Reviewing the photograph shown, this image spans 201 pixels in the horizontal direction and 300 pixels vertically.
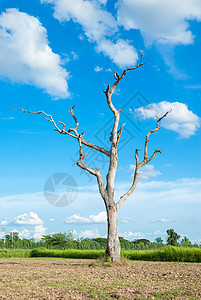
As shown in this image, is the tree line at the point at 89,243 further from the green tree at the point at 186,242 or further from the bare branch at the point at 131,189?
the bare branch at the point at 131,189

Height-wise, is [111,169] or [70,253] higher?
[111,169]

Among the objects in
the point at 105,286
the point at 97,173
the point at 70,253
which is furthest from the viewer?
the point at 70,253

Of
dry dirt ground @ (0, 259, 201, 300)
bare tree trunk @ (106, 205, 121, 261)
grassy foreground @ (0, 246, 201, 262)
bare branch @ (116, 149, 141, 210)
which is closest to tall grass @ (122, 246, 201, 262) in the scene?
grassy foreground @ (0, 246, 201, 262)

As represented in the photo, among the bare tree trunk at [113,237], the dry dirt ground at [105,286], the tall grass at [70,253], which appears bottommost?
the tall grass at [70,253]

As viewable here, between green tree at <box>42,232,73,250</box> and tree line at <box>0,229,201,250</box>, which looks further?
green tree at <box>42,232,73,250</box>

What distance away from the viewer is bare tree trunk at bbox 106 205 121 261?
9.54 m

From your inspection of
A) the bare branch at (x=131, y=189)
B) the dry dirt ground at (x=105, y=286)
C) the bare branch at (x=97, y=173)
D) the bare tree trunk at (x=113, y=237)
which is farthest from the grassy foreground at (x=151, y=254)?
the dry dirt ground at (x=105, y=286)

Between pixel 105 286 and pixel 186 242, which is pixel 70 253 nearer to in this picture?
pixel 186 242

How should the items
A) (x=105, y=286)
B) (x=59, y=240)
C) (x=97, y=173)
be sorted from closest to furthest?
1. (x=105, y=286)
2. (x=97, y=173)
3. (x=59, y=240)

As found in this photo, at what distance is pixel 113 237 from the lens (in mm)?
9734

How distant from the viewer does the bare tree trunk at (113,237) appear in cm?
954

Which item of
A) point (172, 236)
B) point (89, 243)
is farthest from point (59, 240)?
point (172, 236)

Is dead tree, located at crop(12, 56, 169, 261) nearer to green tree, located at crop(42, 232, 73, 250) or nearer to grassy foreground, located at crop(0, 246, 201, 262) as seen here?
grassy foreground, located at crop(0, 246, 201, 262)

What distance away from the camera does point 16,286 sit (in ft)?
19.1
